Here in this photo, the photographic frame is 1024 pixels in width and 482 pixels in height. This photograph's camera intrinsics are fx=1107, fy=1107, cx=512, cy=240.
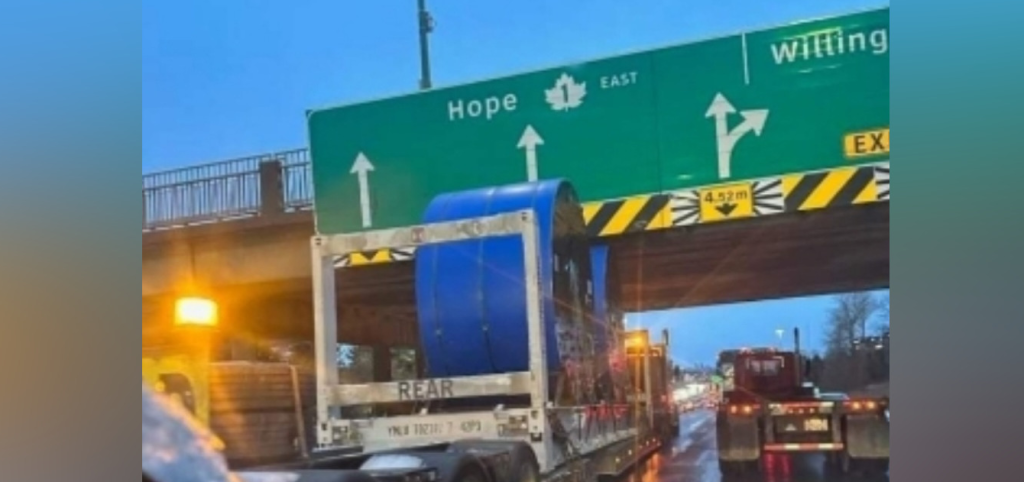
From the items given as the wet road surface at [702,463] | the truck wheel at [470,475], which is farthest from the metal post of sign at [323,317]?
the wet road surface at [702,463]

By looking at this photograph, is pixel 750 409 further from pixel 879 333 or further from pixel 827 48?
pixel 827 48

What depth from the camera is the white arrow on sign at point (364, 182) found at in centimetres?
219

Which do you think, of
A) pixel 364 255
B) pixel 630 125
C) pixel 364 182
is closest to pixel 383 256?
pixel 364 255

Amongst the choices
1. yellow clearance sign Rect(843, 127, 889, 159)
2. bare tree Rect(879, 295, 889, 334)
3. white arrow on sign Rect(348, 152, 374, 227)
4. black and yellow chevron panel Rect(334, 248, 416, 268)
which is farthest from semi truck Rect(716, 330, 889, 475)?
white arrow on sign Rect(348, 152, 374, 227)

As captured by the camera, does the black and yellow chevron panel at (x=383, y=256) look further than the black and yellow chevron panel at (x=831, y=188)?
Yes

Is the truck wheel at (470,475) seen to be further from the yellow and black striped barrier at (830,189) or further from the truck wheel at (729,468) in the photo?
the yellow and black striped barrier at (830,189)

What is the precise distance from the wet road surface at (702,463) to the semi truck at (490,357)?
1.6 inches

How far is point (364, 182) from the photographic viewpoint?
222 centimetres

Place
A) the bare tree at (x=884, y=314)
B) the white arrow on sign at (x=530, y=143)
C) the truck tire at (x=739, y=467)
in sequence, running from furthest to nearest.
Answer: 1. the truck tire at (x=739, y=467)
2. the white arrow on sign at (x=530, y=143)
3. the bare tree at (x=884, y=314)

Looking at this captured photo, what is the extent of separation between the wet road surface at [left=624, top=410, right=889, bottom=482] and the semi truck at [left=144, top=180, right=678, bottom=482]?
0.04m
